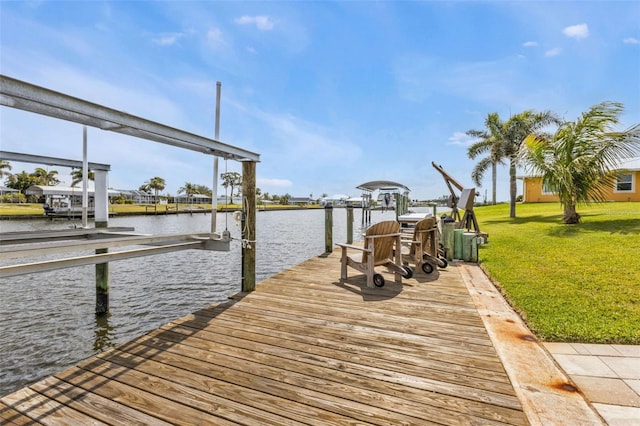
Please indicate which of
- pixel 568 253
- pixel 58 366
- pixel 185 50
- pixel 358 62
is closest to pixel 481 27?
pixel 358 62

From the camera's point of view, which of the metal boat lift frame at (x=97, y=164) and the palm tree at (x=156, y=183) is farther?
the palm tree at (x=156, y=183)

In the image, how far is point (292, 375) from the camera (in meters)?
2.47

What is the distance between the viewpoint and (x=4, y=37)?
3820 millimetres

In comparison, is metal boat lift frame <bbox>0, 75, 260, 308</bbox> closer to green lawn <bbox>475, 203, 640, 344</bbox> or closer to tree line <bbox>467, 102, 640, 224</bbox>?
green lawn <bbox>475, 203, 640, 344</bbox>

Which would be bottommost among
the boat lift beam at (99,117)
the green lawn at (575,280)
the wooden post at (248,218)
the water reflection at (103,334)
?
the water reflection at (103,334)

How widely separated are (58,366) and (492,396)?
535 cm

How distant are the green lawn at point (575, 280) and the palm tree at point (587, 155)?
4.93 feet

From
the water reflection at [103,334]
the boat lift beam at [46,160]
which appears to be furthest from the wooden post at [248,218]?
the boat lift beam at [46,160]

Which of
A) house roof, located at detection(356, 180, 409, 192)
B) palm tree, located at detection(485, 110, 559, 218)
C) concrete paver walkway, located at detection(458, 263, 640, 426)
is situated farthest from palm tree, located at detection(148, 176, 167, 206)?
concrete paver walkway, located at detection(458, 263, 640, 426)

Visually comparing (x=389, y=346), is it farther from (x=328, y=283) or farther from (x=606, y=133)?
(x=606, y=133)

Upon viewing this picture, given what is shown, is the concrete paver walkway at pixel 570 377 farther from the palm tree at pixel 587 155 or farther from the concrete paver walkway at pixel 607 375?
the palm tree at pixel 587 155

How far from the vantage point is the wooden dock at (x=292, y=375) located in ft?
6.61

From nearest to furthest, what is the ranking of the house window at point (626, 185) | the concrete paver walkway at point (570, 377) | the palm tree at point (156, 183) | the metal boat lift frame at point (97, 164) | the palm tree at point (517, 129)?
the concrete paver walkway at point (570, 377), the metal boat lift frame at point (97, 164), the palm tree at point (517, 129), the house window at point (626, 185), the palm tree at point (156, 183)

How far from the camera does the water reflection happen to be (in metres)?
4.77
